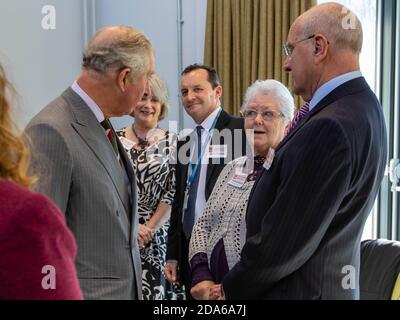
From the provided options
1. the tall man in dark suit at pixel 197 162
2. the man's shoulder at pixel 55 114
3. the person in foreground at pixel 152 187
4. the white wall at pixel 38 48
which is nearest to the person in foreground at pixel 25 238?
the man's shoulder at pixel 55 114

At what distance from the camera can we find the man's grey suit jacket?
1513mm

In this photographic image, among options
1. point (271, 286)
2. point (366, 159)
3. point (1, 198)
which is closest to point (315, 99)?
point (366, 159)

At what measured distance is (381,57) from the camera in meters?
3.88

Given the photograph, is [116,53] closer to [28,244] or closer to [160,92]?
[28,244]

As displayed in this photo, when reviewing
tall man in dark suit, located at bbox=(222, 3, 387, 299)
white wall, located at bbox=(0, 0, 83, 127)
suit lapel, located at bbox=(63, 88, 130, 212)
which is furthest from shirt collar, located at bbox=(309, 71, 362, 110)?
white wall, located at bbox=(0, 0, 83, 127)

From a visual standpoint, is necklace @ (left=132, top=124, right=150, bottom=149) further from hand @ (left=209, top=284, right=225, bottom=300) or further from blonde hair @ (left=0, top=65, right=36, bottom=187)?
blonde hair @ (left=0, top=65, right=36, bottom=187)

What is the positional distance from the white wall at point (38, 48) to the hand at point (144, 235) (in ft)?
4.02

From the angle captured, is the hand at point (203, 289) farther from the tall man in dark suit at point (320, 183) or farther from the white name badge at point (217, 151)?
the white name badge at point (217, 151)

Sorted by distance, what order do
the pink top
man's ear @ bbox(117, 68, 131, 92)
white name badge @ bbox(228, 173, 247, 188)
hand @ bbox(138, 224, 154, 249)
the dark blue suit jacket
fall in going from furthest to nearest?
hand @ bbox(138, 224, 154, 249) < white name badge @ bbox(228, 173, 247, 188) < man's ear @ bbox(117, 68, 131, 92) < the dark blue suit jacket < the pink top

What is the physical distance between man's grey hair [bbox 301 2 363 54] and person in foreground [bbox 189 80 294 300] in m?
0.58

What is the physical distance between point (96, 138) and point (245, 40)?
275 centimetres

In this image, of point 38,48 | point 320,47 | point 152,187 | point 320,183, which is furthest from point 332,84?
point 38,48

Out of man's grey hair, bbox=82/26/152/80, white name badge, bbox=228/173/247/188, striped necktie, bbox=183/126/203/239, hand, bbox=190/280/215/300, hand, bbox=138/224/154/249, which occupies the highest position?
man's grey hair, bbox=82/26/152/80
